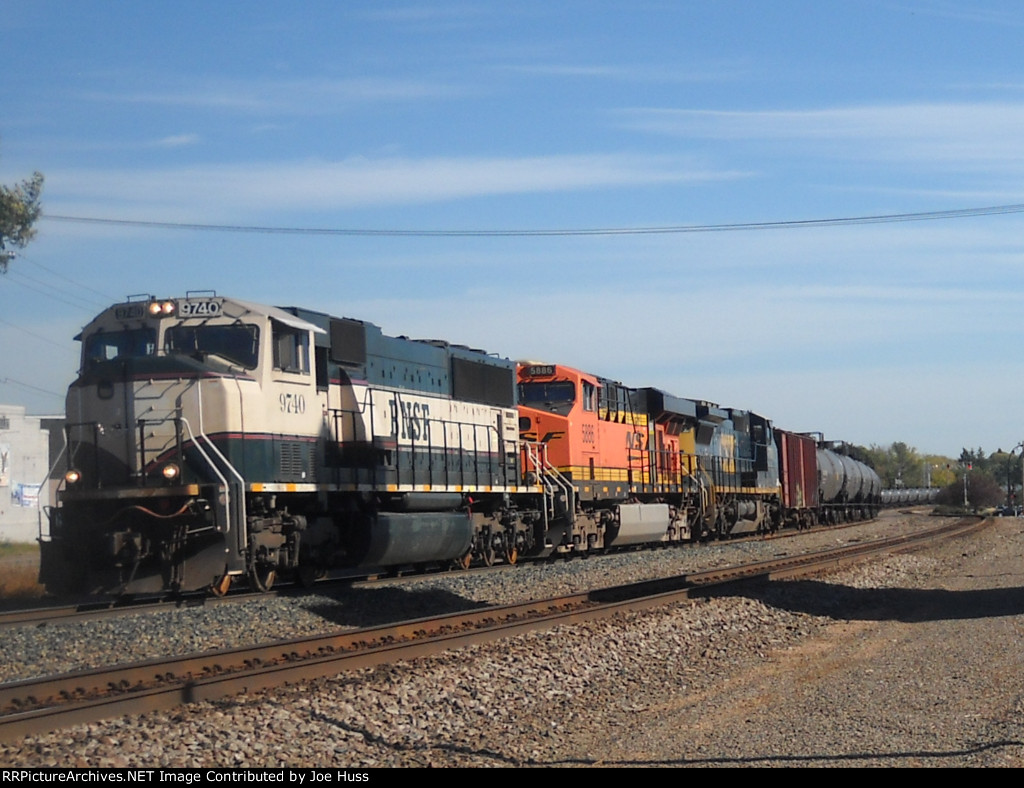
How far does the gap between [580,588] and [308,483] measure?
193 inches

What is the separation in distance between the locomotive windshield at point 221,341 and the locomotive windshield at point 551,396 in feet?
32.4

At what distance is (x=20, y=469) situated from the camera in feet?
153

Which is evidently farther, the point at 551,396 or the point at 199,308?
the point at 551,396

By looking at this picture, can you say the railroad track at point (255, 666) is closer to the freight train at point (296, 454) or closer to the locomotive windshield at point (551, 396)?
the freight train at point (296, 454)

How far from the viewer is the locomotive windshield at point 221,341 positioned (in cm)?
1418

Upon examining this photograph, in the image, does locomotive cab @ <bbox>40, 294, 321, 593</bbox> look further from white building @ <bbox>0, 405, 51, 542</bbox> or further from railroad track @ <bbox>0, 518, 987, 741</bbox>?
white building @ <bbox>0, 405, 51, 542</bbox>

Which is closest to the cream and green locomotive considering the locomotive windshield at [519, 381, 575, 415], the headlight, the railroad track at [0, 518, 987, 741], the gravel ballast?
the headlight

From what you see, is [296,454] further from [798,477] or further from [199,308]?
[798,477]

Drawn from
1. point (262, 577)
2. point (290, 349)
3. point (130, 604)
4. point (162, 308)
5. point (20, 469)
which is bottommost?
point (130, 604)

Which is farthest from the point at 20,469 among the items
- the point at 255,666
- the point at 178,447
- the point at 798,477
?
the point at 255,666

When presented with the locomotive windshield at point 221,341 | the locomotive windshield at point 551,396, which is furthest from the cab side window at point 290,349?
the locomotive windshield at point 551,396

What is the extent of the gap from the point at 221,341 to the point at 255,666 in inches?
219

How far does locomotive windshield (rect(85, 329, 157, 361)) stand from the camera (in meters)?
14.2
